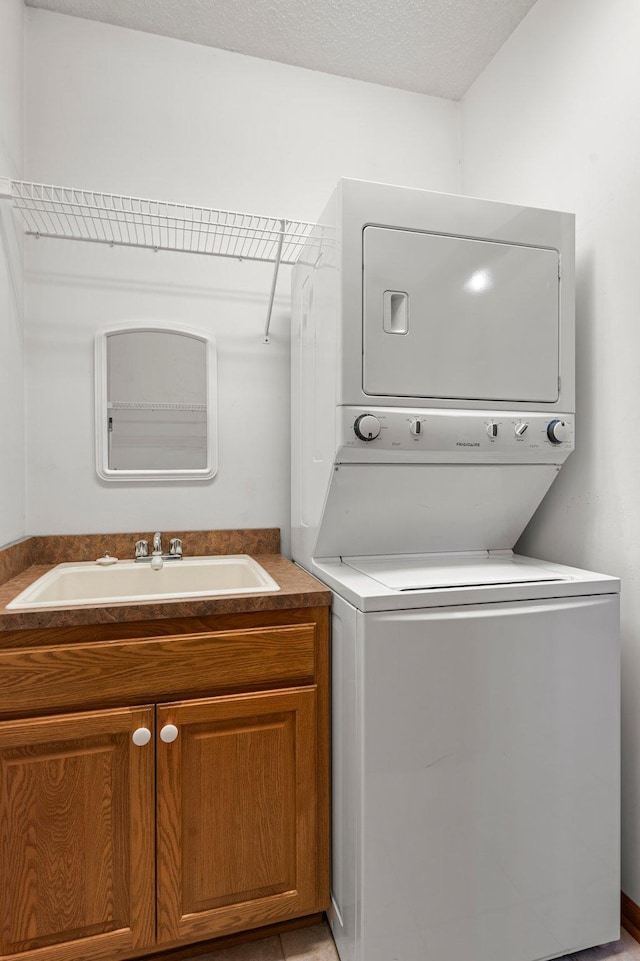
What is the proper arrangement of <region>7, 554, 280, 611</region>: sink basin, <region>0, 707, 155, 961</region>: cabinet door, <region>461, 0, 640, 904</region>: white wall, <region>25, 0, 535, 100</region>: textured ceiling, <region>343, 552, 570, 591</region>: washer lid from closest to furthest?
<region>0, 707, 155, 961</region>: cabinet door → <region>343, 552, 570, 591</region>: washer lid → <region>461, 0, 640, 904</region>: white wall → <region>7, 554, 280, 611</region>: sink basin → <region>25, 0, 535, 100</region>: textured ceiling

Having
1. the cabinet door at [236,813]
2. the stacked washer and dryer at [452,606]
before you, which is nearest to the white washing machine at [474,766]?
the stacked washer and dryer at [452,606]

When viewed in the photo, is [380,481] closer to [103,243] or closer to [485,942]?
[485,942]

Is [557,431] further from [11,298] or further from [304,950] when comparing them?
[11,298]

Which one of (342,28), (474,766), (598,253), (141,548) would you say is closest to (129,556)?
(141,548)

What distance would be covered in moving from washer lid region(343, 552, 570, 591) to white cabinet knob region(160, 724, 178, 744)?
25.3 inches

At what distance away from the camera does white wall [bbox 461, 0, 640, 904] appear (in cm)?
153

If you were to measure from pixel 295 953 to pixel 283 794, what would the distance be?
0.43m

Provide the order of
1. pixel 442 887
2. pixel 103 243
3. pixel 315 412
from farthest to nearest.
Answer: pixel 103 243 → pixel 315 412 → pixel 442 887

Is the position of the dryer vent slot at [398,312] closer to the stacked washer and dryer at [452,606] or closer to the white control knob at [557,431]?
the stacked washer and dryer at [452,606]

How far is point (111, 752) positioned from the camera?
1307 mm

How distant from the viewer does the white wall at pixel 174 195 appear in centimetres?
191

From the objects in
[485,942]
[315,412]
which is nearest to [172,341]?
[315,412]

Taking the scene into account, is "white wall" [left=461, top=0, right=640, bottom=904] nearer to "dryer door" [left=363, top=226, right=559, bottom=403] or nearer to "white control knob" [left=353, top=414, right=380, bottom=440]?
"dryer door" [left=363, top=226, right=559, bottom=403]

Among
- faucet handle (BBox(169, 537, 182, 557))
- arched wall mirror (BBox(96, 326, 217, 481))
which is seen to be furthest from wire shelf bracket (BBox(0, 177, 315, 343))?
faucet handle (BBox(169, 537, 182, 557))
